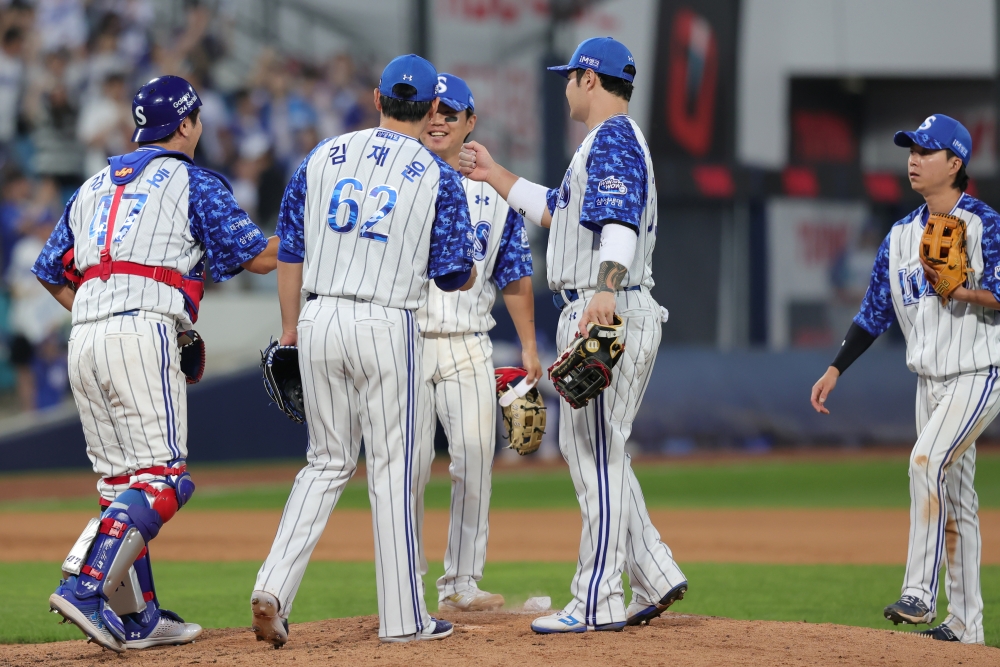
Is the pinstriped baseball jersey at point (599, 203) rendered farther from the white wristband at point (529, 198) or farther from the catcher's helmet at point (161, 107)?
the catcher's helmet at point (161, 107)

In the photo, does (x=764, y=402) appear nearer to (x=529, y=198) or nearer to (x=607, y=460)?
(x=529, y=198)

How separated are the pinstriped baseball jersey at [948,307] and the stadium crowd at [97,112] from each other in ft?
41.2

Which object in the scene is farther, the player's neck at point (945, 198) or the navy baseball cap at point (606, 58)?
the player's neck at point (945, 198)

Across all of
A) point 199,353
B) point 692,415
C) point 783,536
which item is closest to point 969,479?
point 199,353

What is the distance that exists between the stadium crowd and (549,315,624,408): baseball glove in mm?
12619

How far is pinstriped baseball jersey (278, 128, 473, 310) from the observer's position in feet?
14.1

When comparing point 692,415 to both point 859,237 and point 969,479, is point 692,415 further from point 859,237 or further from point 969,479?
point 969,479

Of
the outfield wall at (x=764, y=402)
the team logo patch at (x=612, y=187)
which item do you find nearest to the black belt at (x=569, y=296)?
the team logo patch at (x=612, y=187)

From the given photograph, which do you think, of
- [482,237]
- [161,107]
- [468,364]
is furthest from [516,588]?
[161,107]

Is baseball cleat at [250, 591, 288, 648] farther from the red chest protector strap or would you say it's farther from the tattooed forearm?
the tattooed forearm

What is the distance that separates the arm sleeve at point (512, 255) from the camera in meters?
5.78

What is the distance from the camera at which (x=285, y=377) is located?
4633 millimetres

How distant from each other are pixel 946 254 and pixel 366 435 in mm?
2486

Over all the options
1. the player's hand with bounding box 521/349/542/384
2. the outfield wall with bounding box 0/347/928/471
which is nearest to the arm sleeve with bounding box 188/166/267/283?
the player's hand with bounding box 521/349/542/384
